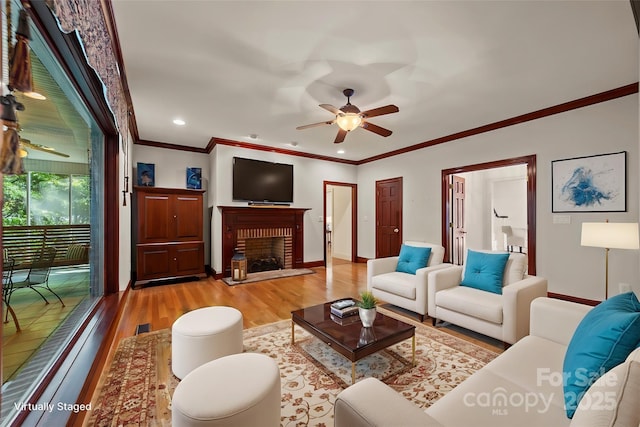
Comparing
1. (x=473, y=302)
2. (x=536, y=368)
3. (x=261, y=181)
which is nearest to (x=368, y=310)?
(x=536, y=368)

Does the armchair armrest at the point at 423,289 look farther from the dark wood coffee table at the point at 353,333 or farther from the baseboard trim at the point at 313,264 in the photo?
the baseboard trim at the point at 313,264

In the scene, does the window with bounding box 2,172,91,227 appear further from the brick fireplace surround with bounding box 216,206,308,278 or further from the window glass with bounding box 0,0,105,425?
the brick fireplace surround with bounding box 216,206,308,278

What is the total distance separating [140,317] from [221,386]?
8.16ft

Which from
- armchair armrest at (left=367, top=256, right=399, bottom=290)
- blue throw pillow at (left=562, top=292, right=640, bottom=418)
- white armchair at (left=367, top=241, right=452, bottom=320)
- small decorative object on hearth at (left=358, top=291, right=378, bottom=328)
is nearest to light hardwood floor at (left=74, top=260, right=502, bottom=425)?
white armchair at (left=367, top=241, right=452, bottom=320)

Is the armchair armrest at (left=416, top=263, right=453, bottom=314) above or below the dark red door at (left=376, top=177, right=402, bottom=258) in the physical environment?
below

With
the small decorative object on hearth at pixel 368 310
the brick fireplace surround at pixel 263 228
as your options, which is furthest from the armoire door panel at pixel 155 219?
the small decorative object on hearth at pixel 368 310

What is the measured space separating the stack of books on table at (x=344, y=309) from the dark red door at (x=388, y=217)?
147 inches

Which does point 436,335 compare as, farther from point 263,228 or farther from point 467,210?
point 467,210

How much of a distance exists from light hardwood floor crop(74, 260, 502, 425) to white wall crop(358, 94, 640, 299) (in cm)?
197

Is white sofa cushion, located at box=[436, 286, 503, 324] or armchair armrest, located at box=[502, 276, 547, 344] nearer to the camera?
armchair armrest, located at box=[502, 276, 547, 344]

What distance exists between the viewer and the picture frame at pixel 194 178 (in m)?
5.51

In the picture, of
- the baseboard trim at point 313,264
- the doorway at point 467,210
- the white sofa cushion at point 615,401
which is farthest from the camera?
the baseboard trim at point 313,264

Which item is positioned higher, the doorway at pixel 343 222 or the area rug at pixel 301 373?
the doorway at pixel 343 222

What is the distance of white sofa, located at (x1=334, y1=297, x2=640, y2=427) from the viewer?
2.29ft
